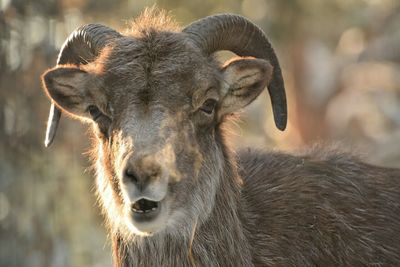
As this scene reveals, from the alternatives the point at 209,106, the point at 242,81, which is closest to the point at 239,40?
the point at 242,81

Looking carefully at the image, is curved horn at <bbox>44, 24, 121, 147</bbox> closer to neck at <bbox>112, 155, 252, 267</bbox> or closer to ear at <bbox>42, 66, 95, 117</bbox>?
ear at <bbox>42, 66, 95, 117</bbox>

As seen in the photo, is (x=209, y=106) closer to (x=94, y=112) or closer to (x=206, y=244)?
(x=94, y=112)

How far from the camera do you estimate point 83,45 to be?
10.0 metres

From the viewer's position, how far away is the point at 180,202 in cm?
867

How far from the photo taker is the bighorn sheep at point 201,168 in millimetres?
8523

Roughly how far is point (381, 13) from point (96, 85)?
2793 centimetres

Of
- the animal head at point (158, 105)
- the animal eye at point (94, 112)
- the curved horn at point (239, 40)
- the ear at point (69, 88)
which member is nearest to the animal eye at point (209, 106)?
the animal head at point (158, 105)

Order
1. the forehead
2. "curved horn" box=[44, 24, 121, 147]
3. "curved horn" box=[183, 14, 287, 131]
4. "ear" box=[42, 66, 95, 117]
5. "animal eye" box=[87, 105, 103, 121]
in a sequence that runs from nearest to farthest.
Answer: the forehead < "animal eye" box=[87, 105, 103, 121] < "ear" box=[42, 66, 95, 117] < "curved horn" box=[183, 14, 287, 131] < "curved horn" box=[44, 24, 121, 147]

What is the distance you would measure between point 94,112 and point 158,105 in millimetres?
791

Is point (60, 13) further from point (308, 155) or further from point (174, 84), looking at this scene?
point (174, 84)

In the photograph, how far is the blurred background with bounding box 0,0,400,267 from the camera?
18766 millimetres

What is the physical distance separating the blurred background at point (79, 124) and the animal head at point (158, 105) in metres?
0.85

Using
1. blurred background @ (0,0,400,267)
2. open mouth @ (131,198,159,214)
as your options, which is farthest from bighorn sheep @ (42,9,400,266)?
blurred background @ (0,0,400,267)

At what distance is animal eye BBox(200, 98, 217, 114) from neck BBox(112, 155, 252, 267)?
60cm
